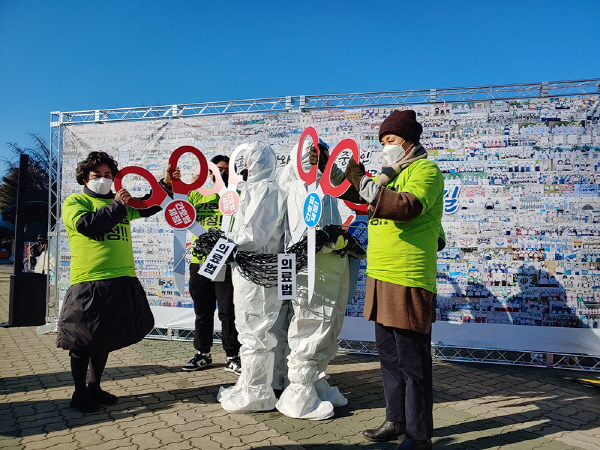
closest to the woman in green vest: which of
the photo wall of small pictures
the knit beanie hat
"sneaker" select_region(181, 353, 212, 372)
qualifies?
"sneaker" select_region(181, 353, 212, 372)

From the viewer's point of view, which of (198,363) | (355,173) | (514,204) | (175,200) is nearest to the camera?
(355,173)

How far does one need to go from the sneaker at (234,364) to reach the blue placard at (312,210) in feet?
6.03

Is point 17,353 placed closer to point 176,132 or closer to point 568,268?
point 176,132

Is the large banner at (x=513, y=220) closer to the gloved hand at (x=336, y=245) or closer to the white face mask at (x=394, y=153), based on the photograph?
the gloved hand at (x=336, y=245)

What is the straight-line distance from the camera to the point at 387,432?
260cm

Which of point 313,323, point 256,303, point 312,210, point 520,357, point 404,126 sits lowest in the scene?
point 520,357

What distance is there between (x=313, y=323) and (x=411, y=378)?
0.77m

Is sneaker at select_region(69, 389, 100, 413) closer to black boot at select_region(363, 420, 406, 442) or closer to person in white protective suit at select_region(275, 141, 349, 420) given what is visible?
person in white protective suit at select_region(275, 141, 349, 420)

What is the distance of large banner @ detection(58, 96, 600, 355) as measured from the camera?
4434 millimetres

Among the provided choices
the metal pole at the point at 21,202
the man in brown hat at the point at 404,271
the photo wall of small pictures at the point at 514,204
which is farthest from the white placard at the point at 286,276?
the metal pole at the point at 21,202

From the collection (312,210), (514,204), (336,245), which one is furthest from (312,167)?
(514,204)

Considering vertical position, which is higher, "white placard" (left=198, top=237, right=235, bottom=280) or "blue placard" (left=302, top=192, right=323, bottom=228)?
"blue placard" (left=302, top=192, right=323, bottom=228)

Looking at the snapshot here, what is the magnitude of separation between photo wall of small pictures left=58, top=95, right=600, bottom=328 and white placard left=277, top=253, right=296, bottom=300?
220 cm

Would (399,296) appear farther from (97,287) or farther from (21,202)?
(21,202)
